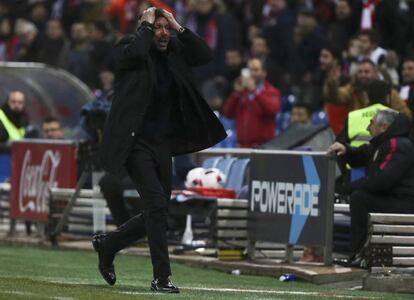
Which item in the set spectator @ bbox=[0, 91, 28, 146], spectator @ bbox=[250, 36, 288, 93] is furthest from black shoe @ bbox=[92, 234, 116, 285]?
spectator @ bbox=[250, 36, 288, 93]

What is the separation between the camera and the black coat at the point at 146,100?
1077 centimetres

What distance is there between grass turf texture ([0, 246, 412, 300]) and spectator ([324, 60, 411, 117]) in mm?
3176

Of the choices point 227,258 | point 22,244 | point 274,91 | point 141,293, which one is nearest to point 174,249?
point 227,258

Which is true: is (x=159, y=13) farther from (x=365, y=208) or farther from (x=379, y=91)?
(x=379, y=91)

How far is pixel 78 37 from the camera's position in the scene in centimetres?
2509

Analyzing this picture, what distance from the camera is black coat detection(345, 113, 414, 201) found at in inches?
542

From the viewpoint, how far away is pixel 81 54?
2523cm

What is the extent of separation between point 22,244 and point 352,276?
216 inches

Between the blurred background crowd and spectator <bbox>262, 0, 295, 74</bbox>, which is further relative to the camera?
spectator <bbox>262, 0, 295, 74</bbox>

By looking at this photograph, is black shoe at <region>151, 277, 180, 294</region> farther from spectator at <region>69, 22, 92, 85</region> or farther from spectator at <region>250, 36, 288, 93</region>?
spectator at <region>69, 22, 92, 85</region>

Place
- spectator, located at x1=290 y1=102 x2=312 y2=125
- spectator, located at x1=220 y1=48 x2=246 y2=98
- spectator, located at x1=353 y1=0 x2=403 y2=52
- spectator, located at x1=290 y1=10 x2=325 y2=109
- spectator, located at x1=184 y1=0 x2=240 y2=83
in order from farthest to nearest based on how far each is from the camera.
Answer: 1. spectator, located at x1=184 y1=0 x2=240 y2=83
2. spectator, located at x1=220 y1=48 x2=246 y2=98
3. spectator, located at x1=290 y1=10 x2=325 y2=109
4. spectator, located at x1=353 y1=0 x2=403 y2=52
5. spectator, located at x1=290 y1=102 x2=312 y2=125

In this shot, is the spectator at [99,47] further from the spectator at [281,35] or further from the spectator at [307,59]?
the spectator at [307,59]

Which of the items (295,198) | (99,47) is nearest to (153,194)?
(295,198)

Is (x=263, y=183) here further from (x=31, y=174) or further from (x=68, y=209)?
(x=31, y=174)
